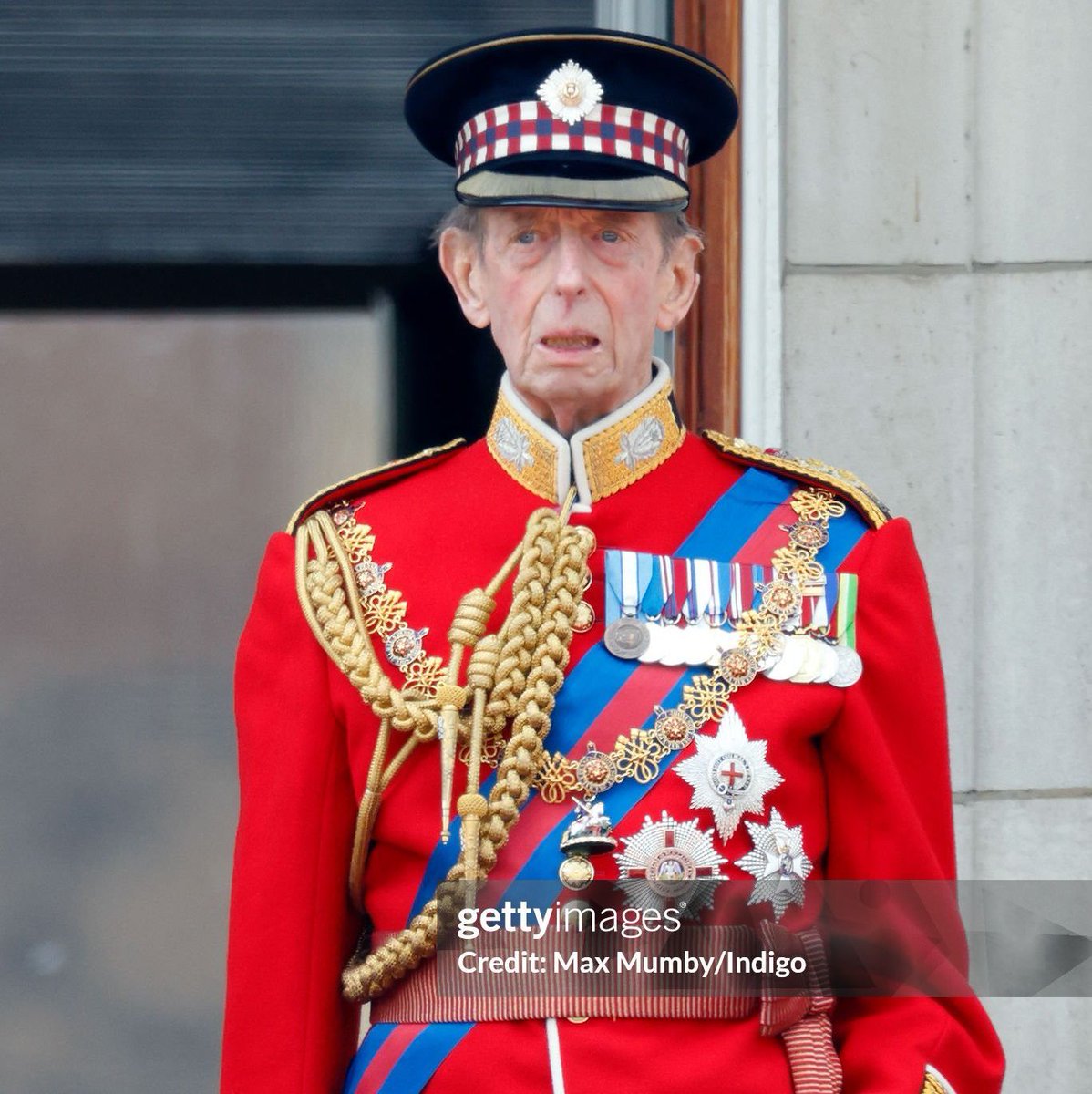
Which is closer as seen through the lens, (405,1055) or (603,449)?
(405,1055)

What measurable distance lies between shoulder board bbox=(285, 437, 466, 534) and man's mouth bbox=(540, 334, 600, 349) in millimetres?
347

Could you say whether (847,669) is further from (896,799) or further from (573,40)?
(573,40)

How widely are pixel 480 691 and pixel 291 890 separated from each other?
1.15 feet

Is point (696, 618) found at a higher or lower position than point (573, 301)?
lower

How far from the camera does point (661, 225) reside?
2.65 m

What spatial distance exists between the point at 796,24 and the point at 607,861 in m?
1.85

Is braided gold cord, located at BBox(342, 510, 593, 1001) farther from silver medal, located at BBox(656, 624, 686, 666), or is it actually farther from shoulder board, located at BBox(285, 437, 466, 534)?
shoulder board, located at BBox(285, 437, 466, 534)

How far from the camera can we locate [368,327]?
12.8 feet

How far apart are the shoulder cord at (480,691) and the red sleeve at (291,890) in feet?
0.13

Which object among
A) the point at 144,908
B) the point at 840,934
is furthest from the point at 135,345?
the point at 840,934

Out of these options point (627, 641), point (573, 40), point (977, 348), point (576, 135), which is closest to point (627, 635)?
point (627, 641)

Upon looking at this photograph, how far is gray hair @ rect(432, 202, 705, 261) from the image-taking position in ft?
8.70

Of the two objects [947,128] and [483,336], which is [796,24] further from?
[483,336]

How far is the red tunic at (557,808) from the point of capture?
2402mm
